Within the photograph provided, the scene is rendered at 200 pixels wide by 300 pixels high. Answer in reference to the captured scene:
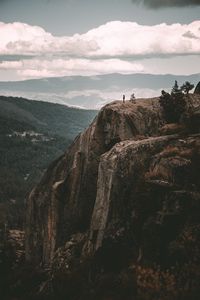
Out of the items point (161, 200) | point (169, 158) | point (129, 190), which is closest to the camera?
point (161, 200)

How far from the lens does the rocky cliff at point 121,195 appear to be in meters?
30.2

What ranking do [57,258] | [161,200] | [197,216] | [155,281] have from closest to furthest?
[155,281]
[197,216]
[161,200]
[57,258]

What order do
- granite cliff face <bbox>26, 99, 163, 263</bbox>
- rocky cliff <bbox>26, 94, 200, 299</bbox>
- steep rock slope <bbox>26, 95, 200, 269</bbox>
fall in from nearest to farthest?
rocky cliff <bbox>26, 94, 200, 299</bbox>, steep rock slope <bbox>26, 95, 200, 269</bbox>, granite cliff face <bbox>26, 99, 163, 263</bbox>

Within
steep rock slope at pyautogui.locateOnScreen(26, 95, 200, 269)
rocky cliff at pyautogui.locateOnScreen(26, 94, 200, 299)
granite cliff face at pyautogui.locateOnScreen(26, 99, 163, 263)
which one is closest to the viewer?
rocky cliff at pyautogui.locateOnScreen(26, 94, 200, 299)

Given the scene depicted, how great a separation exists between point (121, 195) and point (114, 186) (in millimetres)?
1231

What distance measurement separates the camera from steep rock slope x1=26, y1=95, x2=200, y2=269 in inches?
1288

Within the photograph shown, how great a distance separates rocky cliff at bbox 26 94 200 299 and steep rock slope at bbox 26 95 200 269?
0.07 m

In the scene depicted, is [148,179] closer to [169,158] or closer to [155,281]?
[169,158]

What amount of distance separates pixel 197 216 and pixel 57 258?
19.9 meters

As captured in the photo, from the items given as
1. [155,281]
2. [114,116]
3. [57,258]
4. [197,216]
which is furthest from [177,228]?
[114,116]

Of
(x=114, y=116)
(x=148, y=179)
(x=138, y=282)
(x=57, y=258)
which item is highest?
(x=114, y=116)

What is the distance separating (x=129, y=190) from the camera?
37188 millimetres

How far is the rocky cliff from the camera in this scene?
30.2m

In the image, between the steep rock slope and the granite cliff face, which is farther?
the granite cliff face
